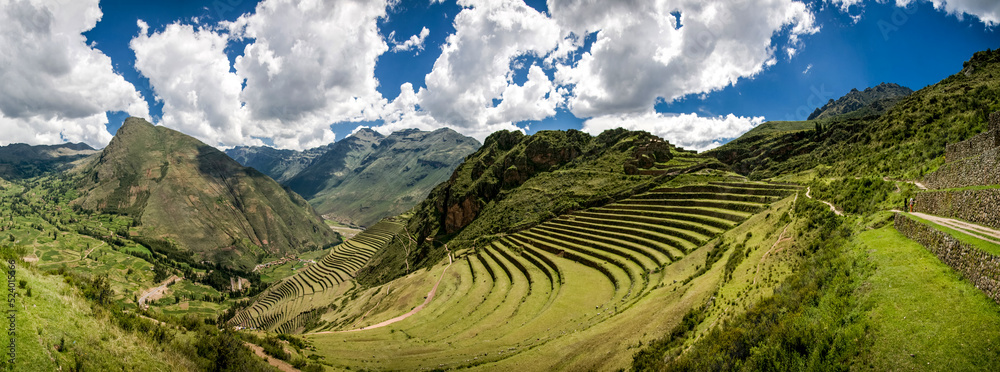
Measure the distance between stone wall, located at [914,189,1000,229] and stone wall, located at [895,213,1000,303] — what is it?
1.62 metres

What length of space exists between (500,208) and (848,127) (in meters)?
78.8

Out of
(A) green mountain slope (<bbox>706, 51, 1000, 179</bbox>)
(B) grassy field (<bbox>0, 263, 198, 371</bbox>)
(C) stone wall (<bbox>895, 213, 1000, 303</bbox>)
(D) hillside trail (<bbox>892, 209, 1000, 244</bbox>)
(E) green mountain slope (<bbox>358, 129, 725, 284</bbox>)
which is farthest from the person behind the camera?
(E) green mountain slope (<bbox>358, 129, 725, 284</bbox>)

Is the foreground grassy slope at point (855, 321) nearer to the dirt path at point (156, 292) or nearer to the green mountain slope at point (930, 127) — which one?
the green mountain slope at point (930, 127)

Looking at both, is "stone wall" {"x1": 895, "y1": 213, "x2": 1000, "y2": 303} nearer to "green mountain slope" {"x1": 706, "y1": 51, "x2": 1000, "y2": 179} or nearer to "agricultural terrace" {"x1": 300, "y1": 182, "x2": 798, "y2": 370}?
"agricultural terrace" {"x1": 300, "y1": 182, "x2": 798, "y2": 370}

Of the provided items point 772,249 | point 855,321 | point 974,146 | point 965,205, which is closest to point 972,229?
point 965,205

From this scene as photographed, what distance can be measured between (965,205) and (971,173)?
14.3ft

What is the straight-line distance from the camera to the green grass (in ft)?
25.1

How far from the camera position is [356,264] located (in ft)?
349

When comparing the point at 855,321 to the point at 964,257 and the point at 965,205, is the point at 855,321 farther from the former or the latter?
the point at 965,205

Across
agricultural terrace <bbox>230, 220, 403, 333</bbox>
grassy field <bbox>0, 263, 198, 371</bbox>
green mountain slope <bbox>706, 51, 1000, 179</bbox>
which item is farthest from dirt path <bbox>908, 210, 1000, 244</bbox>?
agricultural terrace <bbox>230, 220, 403, 333</bbox>

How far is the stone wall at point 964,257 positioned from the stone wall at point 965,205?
1617 mm

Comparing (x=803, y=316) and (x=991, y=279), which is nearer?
(x=991, y=279)

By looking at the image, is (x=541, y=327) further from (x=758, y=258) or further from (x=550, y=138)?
(x=550, y=138)

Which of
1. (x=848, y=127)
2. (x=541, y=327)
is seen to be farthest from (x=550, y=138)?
(x=541, y=327)
